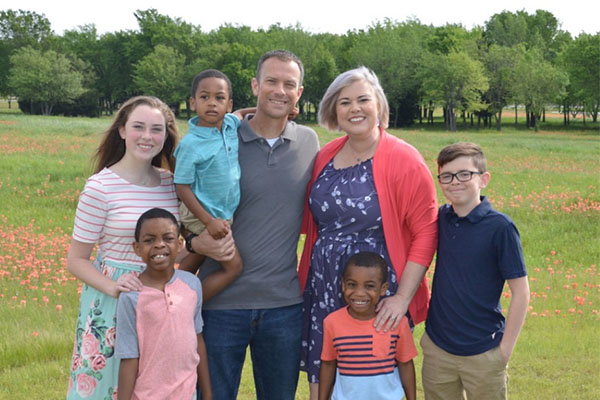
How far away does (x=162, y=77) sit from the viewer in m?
80.8

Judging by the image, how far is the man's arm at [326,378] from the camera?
376 cm

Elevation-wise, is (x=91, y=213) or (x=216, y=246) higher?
(x=91, y=213)

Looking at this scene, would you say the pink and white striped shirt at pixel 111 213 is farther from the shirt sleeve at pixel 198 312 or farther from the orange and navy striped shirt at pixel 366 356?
the orange and navy striped shirt at pixel 366 356

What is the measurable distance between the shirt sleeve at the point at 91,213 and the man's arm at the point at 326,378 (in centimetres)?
162

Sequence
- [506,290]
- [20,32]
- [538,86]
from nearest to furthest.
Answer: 1. [506,290]
2. [538,86]
3. [20,32]

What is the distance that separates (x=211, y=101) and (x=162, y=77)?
80.4 metres

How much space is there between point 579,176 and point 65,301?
1744 cm

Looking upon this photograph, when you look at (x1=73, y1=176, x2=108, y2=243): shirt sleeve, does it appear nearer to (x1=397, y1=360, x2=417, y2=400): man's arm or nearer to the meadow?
the meadow

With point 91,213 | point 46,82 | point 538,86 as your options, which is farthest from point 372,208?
point 46,82

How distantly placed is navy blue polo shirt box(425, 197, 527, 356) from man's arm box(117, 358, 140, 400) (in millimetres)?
1905

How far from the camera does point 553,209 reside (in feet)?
44.6

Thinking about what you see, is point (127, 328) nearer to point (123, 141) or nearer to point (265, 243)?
point (265, 243)

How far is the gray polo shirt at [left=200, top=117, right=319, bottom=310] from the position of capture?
3918mm

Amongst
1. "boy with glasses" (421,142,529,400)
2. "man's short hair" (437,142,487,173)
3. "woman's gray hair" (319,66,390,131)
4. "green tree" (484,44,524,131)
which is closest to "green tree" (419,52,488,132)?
"green tree" (484,44,524,131)
